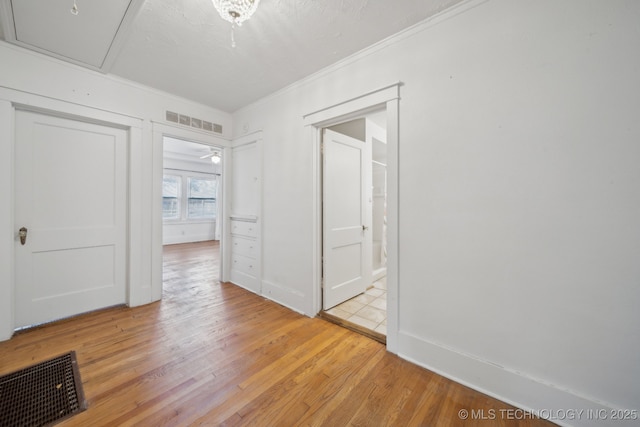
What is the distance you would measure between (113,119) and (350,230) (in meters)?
3.13

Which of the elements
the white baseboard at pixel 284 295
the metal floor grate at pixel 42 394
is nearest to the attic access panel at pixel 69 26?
the metal floor grate at pixel 42 394

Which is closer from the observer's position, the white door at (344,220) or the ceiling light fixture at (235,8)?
Answer: the ceiling light fixture at (235,8)

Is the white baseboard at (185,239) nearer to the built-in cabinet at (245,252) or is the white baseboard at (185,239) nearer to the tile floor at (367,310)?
the built-in cabinet at (245,252)

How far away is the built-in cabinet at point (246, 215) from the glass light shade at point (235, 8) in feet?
6.00

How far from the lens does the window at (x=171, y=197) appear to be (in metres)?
7.71

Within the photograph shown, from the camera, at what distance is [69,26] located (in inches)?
76.7

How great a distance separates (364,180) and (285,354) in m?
2.34

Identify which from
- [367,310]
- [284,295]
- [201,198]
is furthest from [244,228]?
[201,198]

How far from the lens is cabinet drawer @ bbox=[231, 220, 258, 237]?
3465 mm

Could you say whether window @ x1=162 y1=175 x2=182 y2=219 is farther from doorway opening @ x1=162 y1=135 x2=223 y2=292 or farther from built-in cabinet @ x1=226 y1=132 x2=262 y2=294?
built-in cabinet @ x1=226 y1=132 x2=262 y2=294

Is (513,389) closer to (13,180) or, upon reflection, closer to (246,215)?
(246,215)

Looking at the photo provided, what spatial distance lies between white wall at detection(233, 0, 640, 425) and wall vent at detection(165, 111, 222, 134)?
2.52 metres

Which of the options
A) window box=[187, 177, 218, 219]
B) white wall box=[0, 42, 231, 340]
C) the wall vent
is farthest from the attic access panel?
window box=[187, 177, 218, 219]

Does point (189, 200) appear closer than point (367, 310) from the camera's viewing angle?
No
